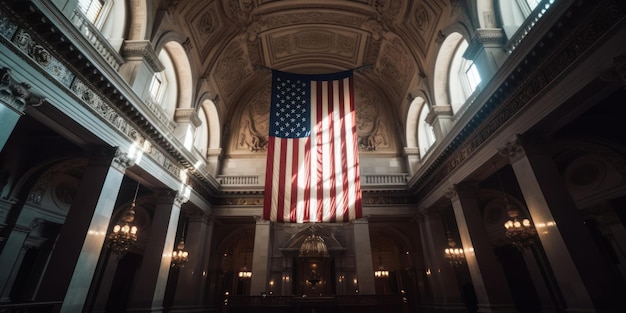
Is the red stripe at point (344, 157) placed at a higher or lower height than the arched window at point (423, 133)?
lower

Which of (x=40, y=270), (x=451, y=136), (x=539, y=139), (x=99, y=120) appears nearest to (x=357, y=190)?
(x=451, y=136)

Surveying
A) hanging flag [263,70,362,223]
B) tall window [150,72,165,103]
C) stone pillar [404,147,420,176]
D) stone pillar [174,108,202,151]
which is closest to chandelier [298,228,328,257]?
hanging flag [263,70,362,223]

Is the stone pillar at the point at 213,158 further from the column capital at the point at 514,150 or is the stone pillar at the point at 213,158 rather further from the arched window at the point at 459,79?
the column capital at the point at 514,150

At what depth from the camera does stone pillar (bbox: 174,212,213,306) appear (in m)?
12.8

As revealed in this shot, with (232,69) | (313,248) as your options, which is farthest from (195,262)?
(232,69)

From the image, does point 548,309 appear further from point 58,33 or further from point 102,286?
point 102,286

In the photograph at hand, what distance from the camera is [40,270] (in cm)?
1106

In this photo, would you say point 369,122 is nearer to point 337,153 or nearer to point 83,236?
point 337,153

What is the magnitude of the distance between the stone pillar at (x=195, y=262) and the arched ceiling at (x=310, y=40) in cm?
653

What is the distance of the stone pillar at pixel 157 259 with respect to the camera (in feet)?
32.2

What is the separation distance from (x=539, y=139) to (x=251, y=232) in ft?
51.5

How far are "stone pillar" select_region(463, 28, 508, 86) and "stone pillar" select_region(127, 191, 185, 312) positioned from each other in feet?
38.8

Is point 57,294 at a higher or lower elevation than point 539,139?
lower

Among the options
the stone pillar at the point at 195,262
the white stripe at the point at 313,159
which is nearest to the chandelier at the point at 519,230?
the white stripe at the point at 313,159
